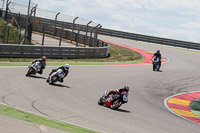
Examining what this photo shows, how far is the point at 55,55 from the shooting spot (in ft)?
87.1

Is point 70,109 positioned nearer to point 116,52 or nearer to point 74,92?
point 74,92

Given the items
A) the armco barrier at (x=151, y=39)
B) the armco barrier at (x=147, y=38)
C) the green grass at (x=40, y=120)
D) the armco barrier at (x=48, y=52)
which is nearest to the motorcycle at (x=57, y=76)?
the green grass at (x=40, y=120)

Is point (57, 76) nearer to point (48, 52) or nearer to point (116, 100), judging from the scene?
point (116, 100)

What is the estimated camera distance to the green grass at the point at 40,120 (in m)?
8.16

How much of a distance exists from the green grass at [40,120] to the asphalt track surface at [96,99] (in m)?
0.53

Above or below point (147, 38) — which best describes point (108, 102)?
below

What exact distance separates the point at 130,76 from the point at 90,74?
2890 mm

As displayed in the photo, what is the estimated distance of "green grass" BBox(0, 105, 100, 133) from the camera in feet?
26.8

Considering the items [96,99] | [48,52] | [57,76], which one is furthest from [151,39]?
[96,99]

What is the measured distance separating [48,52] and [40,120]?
1772cm

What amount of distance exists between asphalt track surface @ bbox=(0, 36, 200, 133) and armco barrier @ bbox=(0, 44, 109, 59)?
4847 mm

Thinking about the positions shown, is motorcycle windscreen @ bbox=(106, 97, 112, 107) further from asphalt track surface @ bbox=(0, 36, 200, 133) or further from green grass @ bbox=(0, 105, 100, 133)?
green grass @ bbox=(0, 105, 100, 133)

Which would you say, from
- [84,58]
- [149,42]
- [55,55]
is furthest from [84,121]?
[149,42]

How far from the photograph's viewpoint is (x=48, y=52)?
85.2ft
